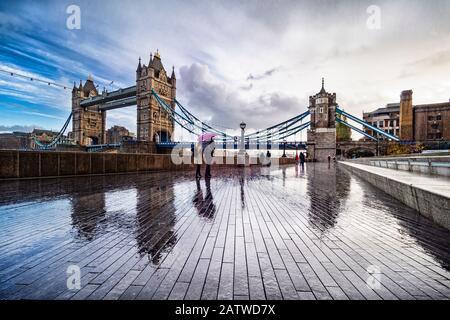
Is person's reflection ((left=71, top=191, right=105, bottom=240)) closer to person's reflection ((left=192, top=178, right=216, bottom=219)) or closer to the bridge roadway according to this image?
the bridge roadway

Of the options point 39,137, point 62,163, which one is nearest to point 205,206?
point 62,163

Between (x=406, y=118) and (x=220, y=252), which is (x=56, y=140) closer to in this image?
(x=220, y=252)

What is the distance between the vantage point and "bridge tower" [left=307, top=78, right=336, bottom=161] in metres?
43.6

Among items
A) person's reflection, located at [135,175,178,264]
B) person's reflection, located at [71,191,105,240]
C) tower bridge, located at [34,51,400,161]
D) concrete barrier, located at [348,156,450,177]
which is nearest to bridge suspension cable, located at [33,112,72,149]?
tower bridge, located at [34,51,400,161]

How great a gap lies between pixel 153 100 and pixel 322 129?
44256 millimetres

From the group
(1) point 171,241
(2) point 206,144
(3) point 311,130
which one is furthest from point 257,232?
(3) point 311,130

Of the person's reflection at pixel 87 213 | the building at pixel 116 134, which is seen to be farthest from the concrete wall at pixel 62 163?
the building at pixel 116 134

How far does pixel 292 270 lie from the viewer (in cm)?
199

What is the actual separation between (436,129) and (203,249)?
233ft

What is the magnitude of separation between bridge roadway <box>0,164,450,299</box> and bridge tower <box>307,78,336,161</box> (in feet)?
139

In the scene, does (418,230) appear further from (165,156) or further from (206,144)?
(165,156)

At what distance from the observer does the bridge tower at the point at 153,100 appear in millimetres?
61938

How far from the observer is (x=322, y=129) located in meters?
45.2

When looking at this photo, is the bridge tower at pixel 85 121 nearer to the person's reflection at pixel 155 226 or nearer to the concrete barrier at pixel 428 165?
the person's reflection at pixel 155 226
